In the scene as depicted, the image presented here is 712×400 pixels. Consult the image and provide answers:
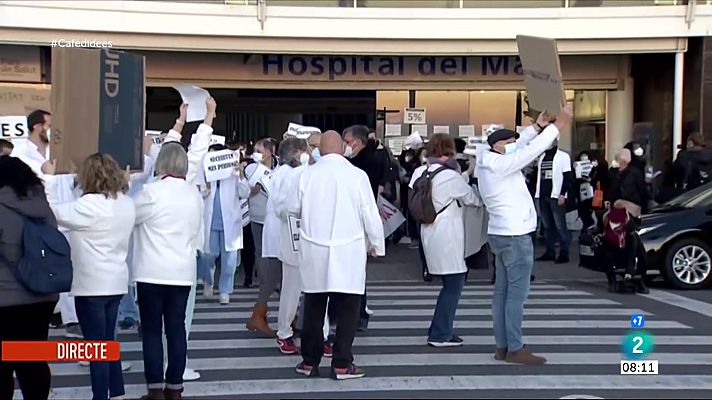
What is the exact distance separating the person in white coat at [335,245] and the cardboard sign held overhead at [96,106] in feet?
4.81

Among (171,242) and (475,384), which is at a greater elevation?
(171,242)

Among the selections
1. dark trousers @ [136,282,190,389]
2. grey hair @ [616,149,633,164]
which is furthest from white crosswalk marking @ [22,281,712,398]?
grey hair @ [616,149,633,164]

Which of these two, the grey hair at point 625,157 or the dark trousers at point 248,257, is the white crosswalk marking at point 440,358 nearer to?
the dark trousers at point 248,257

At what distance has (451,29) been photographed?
61.7 feet

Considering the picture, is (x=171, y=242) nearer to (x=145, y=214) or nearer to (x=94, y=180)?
(x=145, y=214)

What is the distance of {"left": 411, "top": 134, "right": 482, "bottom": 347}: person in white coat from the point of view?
8.35 metres

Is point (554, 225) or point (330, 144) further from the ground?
point (330, 144)

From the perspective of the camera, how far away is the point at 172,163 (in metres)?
6.54

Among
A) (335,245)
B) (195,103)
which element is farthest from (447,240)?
(195,103)

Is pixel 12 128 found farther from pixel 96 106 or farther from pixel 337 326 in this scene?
pixel 337 326

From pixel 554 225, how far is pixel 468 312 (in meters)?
5.21

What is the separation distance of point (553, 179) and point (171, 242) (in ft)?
31.8

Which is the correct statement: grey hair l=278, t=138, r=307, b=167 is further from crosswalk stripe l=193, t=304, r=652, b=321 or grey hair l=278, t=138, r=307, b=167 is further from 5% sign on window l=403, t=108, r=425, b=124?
5% sign on window l=403, t=108, r=425, b=124

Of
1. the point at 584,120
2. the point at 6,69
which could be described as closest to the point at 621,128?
the point at 584,120
